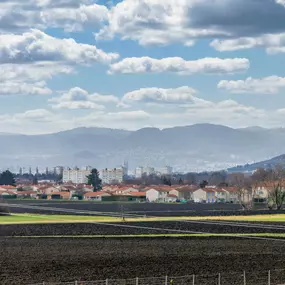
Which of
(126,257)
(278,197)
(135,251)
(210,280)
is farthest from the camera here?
(278,197)

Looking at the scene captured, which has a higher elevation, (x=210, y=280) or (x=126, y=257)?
(x=126, y=257)

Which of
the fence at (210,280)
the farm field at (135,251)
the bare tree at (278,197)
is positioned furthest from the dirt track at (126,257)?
the bare tree at (278,197)

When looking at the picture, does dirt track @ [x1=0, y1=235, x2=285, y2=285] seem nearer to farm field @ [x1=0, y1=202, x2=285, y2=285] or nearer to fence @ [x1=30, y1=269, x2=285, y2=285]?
farm field @ [x1=0, y1=202, x2=285, y2=285]

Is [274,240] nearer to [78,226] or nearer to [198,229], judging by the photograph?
[198,229]

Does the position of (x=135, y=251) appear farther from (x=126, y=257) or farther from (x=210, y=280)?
(x=210, y=280)

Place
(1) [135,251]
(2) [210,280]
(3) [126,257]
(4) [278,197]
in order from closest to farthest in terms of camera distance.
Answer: (2) [210,280]
(3) [126,257]
(1) [135,251]
(4) [278,197]

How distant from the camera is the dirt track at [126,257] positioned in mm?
50406

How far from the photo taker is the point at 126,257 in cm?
6100

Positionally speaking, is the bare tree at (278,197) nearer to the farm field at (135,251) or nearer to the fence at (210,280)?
the farm field at (135,251)

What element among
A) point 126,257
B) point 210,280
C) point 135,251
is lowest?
point 210,280

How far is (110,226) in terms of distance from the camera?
4099 inches

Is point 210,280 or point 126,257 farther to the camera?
point 126,257

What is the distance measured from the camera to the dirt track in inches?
1984

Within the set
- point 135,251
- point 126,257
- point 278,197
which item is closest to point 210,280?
point 126,257
